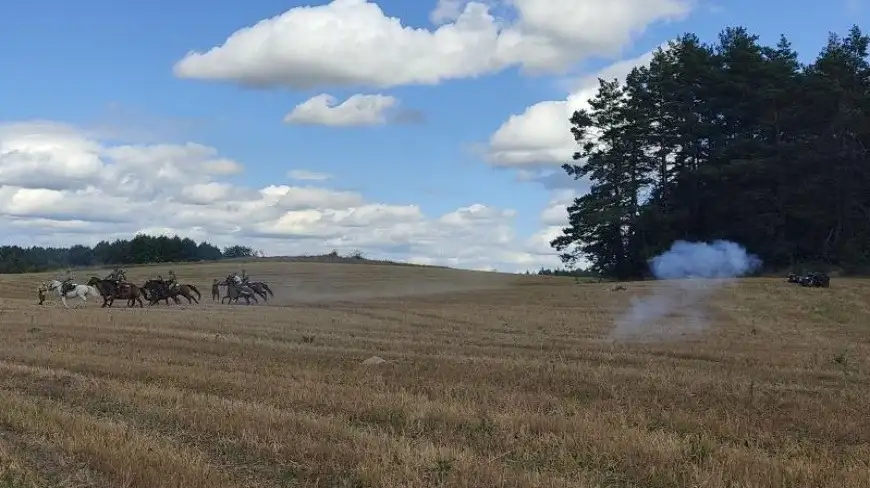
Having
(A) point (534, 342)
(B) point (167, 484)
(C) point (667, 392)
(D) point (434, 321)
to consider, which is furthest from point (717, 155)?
(B) point (167, 484)

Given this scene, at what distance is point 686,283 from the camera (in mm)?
41656

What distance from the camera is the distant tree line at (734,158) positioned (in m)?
57.1

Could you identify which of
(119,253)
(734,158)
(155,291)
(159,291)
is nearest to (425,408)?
(159,291)

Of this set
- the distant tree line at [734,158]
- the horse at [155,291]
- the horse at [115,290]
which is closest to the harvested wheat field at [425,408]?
the horse at [115,290]

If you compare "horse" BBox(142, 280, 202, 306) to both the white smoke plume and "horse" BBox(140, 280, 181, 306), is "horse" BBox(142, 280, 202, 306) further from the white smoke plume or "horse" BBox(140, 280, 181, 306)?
the white smoke plume

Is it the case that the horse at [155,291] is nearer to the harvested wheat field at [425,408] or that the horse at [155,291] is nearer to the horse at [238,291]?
the horse at [238,291]

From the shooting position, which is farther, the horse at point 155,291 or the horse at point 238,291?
the horse at point 238,291

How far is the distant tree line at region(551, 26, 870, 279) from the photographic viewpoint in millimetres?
57125

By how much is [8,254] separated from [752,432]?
137026 millimetres

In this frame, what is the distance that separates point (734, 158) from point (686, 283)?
23.4m

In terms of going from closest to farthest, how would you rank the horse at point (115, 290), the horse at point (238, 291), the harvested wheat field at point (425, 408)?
the harvested wheat field at point (425, 408) < the horse at point (115, 290) < the horse at point (238, 291)

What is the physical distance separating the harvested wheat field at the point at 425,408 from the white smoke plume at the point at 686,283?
22.2 ft

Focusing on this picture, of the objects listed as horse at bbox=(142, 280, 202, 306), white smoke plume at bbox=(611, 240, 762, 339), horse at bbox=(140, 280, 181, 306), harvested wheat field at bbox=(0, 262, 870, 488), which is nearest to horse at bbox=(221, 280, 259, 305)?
horse at bbox=(142, 280, 202, 306)

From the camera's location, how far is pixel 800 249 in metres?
58.7
